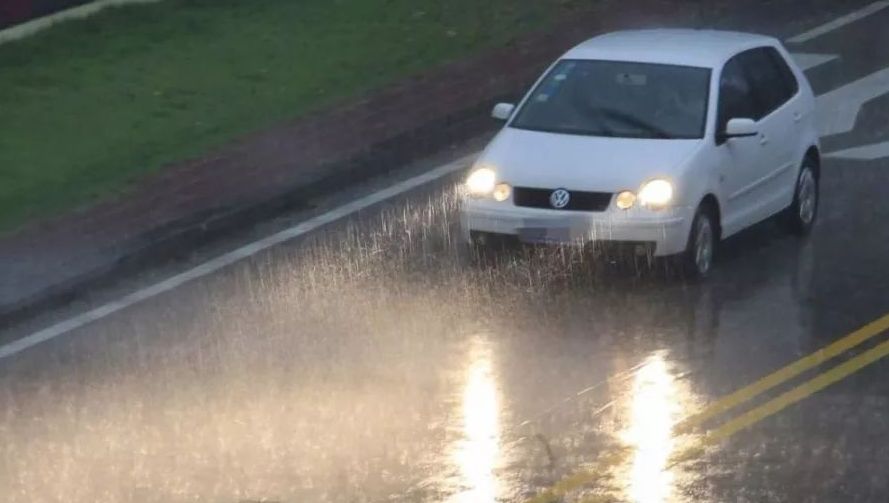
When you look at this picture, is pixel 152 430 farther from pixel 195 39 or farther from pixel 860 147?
pixel 195 39

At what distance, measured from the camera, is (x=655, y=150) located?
43.5 feet

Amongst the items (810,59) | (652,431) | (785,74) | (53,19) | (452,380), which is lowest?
(810,59)

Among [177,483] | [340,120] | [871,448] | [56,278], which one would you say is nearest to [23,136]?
[340,120]

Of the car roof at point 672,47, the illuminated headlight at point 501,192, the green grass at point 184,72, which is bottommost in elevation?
the green grass at point 184,72

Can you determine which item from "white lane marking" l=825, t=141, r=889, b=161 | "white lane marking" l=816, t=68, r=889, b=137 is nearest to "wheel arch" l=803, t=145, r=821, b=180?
"white lane marking" l=825, t=141, r=889, b=161

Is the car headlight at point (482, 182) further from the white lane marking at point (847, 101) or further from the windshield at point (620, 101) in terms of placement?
the white lane marking at point (847, 101)

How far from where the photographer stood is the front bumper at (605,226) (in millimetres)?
12859

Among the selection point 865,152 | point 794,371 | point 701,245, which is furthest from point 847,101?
point 794,371

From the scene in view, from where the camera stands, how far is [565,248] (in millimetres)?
13617

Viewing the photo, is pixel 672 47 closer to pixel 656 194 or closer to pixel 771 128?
pixel 771 128

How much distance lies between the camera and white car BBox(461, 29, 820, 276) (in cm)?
1295

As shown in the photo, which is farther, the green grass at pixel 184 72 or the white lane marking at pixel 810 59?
the white lane marking at pixel 810 59

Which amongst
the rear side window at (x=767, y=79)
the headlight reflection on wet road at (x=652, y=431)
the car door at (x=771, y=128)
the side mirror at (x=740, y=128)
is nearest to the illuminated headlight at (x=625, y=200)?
the side mirror at (x=740, y=128)

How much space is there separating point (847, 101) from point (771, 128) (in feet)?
18.2
